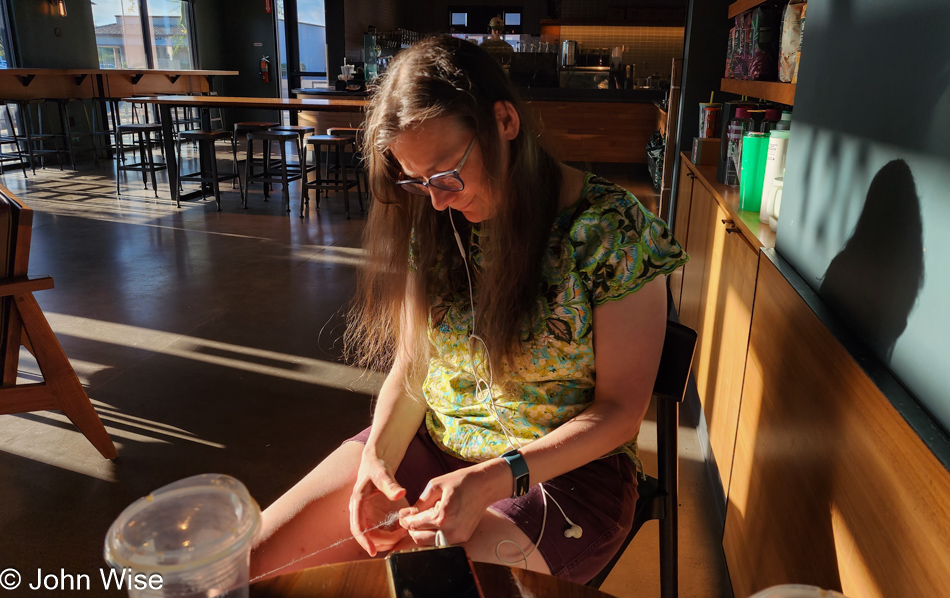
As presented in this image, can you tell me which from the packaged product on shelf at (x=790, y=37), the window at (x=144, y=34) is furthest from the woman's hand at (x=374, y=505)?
the window at (x=144, y=34)

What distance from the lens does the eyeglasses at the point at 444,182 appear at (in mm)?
1094

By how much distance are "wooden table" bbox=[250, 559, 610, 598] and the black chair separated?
0.42 m

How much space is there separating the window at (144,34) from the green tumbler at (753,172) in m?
12.5

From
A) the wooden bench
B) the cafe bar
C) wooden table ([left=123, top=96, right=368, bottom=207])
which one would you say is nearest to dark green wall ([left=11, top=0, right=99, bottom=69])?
wooden table ([left=123, top=96, right=368, bottom=207])

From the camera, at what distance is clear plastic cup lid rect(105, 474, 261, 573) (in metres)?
0.59

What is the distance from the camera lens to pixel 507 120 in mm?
1124

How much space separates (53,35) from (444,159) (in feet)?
36.9

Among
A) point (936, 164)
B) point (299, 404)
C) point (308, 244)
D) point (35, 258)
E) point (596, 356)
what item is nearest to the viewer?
point (936, 164)

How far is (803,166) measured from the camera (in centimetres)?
141

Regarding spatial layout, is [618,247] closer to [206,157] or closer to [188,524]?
[188,524]

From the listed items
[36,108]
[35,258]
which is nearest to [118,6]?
[36,108]

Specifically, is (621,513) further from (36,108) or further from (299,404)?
(36,108)

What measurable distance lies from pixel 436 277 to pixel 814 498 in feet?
2.44

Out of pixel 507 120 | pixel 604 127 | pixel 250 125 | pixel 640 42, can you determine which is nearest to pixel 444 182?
pixel 507 120
